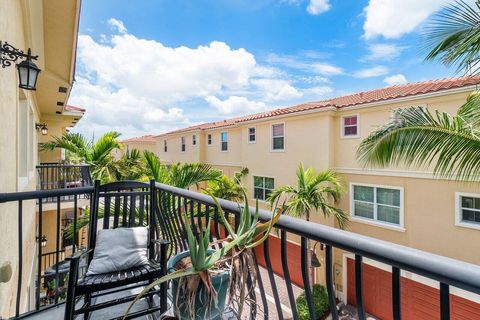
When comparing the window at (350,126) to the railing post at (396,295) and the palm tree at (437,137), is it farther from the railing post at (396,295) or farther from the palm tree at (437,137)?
the railing post at (396,295)

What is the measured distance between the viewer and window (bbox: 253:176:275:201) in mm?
13367

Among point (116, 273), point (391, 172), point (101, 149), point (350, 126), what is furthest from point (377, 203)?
point (101, 149)

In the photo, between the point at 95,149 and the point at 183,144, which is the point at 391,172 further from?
the point at 183,144

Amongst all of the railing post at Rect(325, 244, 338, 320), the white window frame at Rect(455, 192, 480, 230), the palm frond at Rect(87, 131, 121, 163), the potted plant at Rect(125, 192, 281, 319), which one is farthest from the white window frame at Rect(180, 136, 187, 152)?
the railing post at Rect(325, 244, 338, 320)

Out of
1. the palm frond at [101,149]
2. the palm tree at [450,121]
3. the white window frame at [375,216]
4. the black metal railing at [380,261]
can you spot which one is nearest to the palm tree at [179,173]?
the palm frond at [101,149]

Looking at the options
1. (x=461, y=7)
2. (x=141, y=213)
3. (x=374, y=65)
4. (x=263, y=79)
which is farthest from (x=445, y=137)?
(x=263, y=79)

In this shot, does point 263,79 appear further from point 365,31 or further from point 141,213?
point 141,213

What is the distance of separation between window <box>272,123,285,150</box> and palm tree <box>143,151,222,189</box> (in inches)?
289

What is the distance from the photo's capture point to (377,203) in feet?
30.9

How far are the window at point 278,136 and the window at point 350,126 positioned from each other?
3016 mm

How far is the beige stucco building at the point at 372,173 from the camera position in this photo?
761 cm

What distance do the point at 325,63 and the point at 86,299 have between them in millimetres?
15798

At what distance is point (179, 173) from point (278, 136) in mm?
8108

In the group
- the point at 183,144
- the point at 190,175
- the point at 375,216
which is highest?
the point at 183,144
